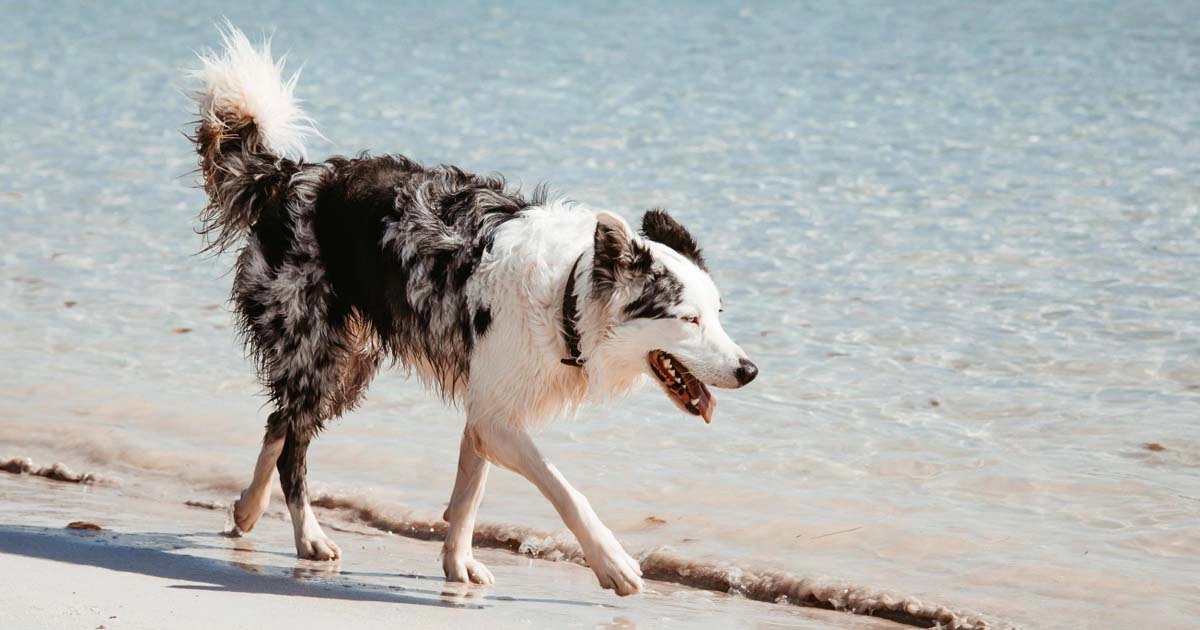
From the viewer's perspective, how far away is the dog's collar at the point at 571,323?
4875 millimetres

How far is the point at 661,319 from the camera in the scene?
15.8 feet

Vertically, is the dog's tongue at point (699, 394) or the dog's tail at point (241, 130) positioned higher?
the dog's tail at point (241, 130)

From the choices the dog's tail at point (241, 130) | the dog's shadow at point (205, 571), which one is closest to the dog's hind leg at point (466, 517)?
the dog's shadow at point (205, 571)

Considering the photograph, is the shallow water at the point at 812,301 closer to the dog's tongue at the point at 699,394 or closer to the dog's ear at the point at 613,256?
the dog's tongue at the point at 699,394

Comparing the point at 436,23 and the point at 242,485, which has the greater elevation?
the point at 436,23

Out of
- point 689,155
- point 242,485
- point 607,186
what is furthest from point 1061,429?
point 689,155

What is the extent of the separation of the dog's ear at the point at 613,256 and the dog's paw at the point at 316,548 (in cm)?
134

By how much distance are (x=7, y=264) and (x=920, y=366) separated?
5729 mm

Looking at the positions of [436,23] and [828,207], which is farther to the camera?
[436,23]

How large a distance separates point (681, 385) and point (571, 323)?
40 centimetres

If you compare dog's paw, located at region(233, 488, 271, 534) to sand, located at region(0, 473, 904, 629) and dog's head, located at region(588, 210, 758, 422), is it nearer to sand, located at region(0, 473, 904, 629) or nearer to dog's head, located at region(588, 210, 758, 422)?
sand, located at region(0, 473, 904, 629)

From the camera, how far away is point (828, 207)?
11234mm

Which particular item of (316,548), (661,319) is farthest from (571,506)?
(316,548)

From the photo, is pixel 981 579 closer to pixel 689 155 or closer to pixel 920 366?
pixel 920 366
